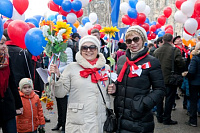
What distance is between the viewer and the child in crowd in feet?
11.0

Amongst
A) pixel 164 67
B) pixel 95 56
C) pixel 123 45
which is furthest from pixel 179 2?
pixel 95 56

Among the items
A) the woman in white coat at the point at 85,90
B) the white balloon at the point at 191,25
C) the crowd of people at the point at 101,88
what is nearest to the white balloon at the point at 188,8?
the white balloon at the point at 191,25

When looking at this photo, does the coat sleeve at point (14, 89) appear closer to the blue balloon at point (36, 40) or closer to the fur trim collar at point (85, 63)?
the blue balloon at point (36, 40)

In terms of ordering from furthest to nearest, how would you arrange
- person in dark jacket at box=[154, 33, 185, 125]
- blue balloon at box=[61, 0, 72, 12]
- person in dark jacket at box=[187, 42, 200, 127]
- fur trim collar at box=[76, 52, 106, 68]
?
blue balloon at box=[61, 0, 72, 12], person in dark jacket at box=[154, 33, 185, 125], person in dark jacket at box=[187, 42, 200, 127], fur trim collar at box=[76, 52, 106, 68]

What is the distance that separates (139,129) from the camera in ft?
7.84

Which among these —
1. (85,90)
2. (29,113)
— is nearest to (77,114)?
(85,90)

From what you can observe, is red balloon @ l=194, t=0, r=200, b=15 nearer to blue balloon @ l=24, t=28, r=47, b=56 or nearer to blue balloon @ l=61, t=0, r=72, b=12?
blue balloon @ l=24, t=28, r=47, b=56


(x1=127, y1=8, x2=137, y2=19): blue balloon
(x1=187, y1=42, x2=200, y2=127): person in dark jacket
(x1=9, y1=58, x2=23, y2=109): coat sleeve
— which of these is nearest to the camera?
(x1=9, y1=58, x2=23, y2=109): coat sleeve

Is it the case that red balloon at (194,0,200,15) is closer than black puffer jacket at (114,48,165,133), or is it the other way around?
black puffer jacket at (114,48,165,133)

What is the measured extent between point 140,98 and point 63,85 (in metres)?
0.86

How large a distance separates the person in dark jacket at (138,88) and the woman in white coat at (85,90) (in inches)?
7.6

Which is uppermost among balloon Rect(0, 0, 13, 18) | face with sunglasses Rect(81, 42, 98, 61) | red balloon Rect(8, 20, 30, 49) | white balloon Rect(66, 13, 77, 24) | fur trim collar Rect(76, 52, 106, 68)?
white balloon Rect(66, 13, 77, 24)

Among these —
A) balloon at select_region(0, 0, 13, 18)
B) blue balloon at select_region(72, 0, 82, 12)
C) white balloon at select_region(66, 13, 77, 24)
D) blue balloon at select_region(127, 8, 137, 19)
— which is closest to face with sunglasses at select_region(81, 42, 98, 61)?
balloon at select_region(0, 0, 13, 18)

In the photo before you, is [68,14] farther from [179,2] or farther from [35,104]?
[35,104]
